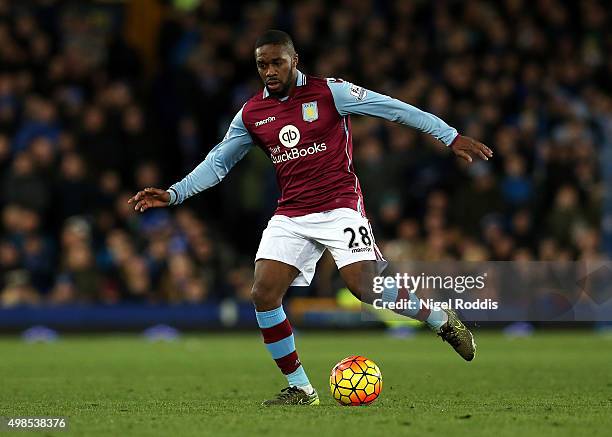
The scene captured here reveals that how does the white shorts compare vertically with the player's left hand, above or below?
below

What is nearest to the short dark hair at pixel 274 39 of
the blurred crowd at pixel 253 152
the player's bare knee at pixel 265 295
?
the player's bare knee at pixel 265 295

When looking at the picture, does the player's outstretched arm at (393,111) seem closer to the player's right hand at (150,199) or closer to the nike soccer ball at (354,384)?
the player's right hand at (150,199)

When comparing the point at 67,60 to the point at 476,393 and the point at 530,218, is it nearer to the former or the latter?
the point at 530,218

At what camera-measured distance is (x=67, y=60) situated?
19.1 meters

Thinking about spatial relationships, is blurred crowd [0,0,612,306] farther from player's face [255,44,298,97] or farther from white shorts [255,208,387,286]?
player's face [255,44,298,97]

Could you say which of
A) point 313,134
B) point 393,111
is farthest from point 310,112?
point 393,111

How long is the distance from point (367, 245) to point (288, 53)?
54.8 inches

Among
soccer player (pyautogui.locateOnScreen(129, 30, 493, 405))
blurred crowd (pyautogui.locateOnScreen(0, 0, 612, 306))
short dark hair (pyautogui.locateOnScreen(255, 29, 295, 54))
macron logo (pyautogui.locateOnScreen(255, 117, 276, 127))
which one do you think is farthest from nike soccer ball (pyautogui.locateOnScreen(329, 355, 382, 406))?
blurred crowd (pyautogui.locateOnScreen(0, 0, 612, 306))

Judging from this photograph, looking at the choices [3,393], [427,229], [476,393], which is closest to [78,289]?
[427,229]

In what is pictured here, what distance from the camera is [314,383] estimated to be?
10398 millimetres

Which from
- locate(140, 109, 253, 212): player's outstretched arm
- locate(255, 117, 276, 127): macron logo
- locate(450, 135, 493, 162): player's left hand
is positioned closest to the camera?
locate(450, 135, 493, 162): player's left hand

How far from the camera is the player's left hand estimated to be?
8.27 metres

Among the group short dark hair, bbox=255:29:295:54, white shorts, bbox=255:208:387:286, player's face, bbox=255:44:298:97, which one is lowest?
white shorts, bbox=255:208:387:286

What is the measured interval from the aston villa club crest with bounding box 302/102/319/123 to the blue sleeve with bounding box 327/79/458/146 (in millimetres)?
147
